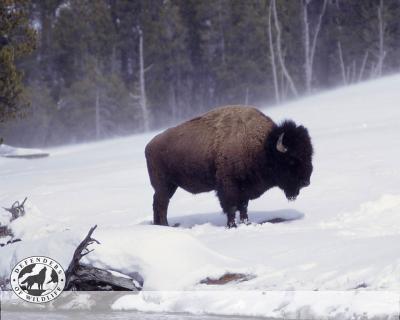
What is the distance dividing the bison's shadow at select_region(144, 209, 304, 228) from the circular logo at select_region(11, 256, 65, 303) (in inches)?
141

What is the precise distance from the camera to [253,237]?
819 cm

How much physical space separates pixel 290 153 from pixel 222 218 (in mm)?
1263

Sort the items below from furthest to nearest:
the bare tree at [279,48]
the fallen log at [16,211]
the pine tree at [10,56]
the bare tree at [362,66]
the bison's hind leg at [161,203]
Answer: the bare tree at [362,66]
the bare tree at [279,48]
the pine tree at [10,56]
the bison's hind leg at [161,203]
the fallen log at [16,211]

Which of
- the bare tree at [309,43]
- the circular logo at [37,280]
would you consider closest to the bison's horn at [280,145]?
the circular logo at [37,280]

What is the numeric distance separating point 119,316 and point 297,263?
61.5 inches

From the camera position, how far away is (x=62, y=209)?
39.8 feet

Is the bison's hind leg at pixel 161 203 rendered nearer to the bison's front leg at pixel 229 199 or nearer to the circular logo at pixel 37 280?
the bison's front leg at pixel 229 199

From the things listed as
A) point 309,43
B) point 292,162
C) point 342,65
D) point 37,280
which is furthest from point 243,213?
point 309,43

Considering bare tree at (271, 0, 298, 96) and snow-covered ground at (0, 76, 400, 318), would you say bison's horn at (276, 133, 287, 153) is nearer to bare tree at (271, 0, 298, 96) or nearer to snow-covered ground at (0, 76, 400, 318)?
snow-covered ground at (0, 76, 400, 318)

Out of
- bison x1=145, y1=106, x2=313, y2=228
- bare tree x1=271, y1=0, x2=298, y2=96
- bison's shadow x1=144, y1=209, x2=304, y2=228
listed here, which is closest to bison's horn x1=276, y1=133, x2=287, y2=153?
bison x1=145, y1=106, x2=313, y2=228

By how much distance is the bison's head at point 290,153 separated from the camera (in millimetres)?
9422

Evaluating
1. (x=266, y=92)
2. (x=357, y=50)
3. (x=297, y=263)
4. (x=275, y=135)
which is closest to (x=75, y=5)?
(x=266, y=92)

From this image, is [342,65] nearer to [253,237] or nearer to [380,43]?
[380,43]

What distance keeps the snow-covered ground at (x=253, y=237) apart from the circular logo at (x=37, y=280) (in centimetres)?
43
